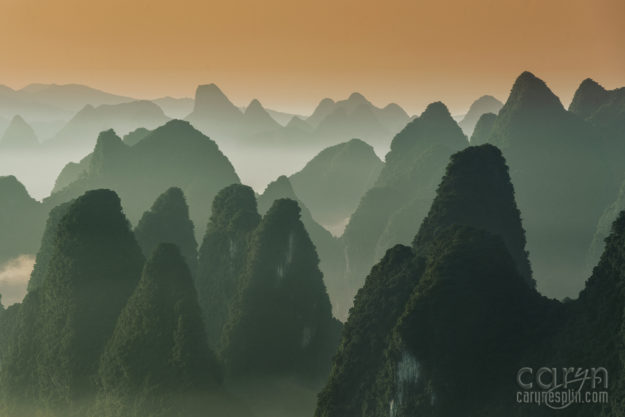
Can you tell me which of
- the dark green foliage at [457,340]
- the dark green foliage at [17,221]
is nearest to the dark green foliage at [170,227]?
the dark green foliage at [457,340]

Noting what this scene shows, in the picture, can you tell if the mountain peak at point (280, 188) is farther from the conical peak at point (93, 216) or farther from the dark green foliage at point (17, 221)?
the conical peak at point (93, 216)

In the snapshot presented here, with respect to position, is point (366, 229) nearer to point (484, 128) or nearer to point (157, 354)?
point (484, 128)

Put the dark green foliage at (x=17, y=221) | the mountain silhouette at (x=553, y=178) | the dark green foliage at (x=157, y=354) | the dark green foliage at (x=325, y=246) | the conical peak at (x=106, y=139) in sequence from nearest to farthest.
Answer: the dark green foliage at (x=157, y=354) < the mountain silhouette at (x=553, y=178) < the dark green foliage at (x=325, y=246) < the dark green foliage at (x=17, y=221) < the conical peak at (x=106, y=139)

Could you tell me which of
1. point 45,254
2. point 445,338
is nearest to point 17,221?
point 45,254

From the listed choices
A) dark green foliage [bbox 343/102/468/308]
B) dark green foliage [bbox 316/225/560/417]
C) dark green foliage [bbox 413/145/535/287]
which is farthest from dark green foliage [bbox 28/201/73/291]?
dark green foliage [bbox 343/102/468/308]

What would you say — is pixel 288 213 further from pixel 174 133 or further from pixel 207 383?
pixel 174 133
